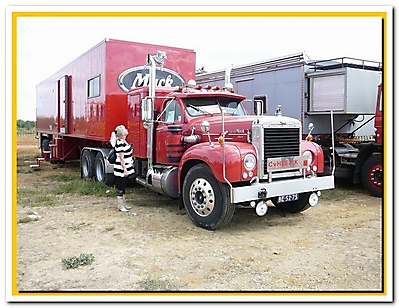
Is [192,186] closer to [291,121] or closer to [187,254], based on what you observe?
[187,254]

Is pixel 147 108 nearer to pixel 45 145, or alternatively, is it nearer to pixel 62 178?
pixel 62 178

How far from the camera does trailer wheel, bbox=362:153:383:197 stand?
907 centimetres

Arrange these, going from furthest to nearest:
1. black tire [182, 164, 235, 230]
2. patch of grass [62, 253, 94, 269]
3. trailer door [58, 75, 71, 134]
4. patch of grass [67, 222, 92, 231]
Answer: trailer door [58, 75, 71, 134]
patch of grass [67, 222, 92, 231]
black tire [182, 164, 235, 230]
patch of grass [62, 253, 94, 269]

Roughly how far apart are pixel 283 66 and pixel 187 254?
7030 millimetres

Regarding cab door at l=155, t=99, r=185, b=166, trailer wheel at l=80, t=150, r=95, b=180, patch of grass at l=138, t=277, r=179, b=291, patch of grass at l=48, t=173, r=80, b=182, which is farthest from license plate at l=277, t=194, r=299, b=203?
patch of grass at l=48, t=173, r=80, b=182

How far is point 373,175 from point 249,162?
4.55 metres

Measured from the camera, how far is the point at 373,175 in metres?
9.18

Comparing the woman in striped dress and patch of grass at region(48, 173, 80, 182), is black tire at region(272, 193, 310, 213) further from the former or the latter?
patch of grass at region(48, 173, 80, 182)

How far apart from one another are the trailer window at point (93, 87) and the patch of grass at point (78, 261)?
18.1ft

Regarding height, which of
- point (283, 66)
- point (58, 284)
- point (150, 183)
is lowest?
point (58, 284)

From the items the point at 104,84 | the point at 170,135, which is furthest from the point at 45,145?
the point at 170,135

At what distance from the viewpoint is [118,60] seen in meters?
9.27

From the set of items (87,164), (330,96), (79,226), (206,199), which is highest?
(330,96)
